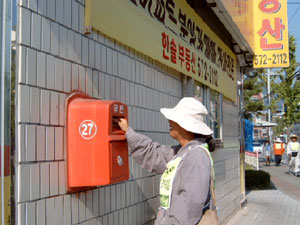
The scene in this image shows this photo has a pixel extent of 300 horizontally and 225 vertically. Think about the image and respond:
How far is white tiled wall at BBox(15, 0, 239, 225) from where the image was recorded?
89.7 inches

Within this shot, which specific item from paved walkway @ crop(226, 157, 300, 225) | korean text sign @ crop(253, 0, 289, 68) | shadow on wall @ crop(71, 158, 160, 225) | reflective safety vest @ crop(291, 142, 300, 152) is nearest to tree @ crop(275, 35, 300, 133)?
reflective safety vest @ crop(291, 142, 300, 152)

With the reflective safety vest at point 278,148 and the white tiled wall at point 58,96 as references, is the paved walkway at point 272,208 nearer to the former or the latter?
the white tiled wall at point 58,96

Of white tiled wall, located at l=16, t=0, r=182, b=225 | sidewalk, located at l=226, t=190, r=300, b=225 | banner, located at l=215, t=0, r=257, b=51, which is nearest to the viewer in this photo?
white tiled wall, located at l=16, t=0, r=182, b=225

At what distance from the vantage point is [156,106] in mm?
4414

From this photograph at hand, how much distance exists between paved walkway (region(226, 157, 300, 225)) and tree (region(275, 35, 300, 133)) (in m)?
16.3

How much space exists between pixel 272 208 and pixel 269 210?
0.29 meters

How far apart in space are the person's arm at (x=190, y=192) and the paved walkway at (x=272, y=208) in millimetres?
5960

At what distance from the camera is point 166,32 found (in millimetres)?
4512

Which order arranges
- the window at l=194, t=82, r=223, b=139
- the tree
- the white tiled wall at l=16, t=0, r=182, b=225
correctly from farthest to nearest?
the tree < the window at l=194, t=82, r=223, b=139 < the white tiled wall at l=16, t=0, r=182, b=225

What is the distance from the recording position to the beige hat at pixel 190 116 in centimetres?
286

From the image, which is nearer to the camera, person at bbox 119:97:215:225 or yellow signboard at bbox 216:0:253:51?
person at bbox 119:97:215:225


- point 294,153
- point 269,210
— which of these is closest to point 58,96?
point 269,210

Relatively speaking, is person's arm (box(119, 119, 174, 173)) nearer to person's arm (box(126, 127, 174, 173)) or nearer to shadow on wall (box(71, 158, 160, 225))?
person's arm (box(126, 127, 174, 173))

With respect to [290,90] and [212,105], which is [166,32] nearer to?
[212,105]
